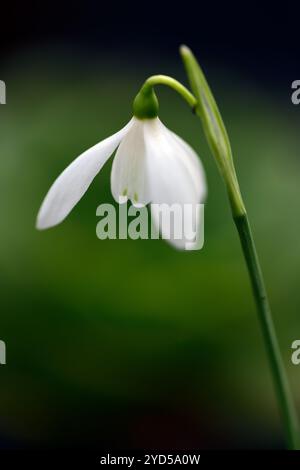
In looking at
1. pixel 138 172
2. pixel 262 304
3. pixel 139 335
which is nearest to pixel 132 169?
pixel 138 172

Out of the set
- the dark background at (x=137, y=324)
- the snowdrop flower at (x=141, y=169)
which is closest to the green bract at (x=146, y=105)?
the snowdrop flower at (x=141, y=169)

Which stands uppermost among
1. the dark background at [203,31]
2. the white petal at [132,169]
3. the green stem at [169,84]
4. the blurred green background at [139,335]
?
the dark background at [203,31]

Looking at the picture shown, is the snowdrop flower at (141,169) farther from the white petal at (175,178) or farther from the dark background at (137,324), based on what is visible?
the dark background at (137,324)

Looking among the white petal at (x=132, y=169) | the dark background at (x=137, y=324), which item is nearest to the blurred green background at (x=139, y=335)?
the dark background at (x=137, y=324)

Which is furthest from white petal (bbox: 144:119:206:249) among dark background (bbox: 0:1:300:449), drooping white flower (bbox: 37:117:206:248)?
dark background (bbox: 0:1:300:449)

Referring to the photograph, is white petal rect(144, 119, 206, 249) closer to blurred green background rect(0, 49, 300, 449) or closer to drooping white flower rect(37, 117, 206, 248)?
drooping white flower rect(37, 117, 206, 248)

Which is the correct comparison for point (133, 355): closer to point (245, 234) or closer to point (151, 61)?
point (245, 234)

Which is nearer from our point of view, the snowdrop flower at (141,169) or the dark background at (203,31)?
the snowdrop flower at (141,169)

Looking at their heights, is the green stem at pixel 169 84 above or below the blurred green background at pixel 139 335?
below
